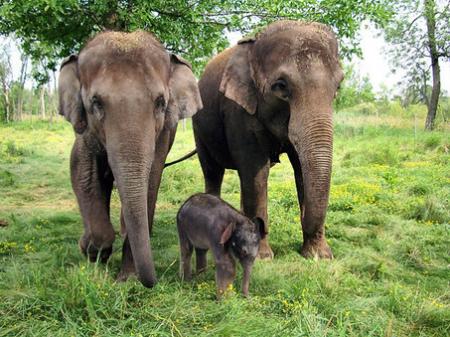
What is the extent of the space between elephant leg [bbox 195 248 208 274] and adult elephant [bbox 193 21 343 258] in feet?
2.45

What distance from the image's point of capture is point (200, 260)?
476 centimetres

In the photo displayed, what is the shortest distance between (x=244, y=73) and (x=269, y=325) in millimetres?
2719

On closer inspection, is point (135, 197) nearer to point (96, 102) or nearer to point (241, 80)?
point (96, 102)

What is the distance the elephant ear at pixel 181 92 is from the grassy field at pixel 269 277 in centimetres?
133

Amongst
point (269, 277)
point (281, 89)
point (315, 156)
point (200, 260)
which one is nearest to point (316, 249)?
point (269, 277)

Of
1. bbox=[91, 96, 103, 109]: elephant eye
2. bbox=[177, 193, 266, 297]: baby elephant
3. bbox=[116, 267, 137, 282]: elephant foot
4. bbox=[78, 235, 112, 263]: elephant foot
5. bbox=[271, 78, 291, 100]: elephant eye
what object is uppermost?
bbox=[271, 78, 291, 100]: elephant eye

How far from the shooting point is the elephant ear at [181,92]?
420 centimetres

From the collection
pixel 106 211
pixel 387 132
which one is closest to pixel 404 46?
pixel 387 132

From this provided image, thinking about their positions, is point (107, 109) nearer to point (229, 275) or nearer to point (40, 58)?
point (229, 275)

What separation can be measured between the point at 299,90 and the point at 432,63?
2386cm

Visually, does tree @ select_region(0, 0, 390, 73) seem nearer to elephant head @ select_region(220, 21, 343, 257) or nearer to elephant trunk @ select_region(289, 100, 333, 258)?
elephant head @ select_region(220, 21, 343, 257)

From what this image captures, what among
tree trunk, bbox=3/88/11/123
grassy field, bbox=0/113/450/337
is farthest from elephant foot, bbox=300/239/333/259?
tree trunk, bbox=3/88/11/123

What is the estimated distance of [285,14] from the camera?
6.45m

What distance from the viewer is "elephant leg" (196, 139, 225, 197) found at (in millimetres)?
7359
